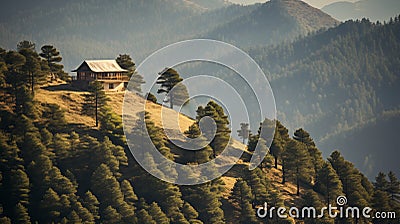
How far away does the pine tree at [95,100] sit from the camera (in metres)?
115

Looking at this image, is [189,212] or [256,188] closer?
[189,212]

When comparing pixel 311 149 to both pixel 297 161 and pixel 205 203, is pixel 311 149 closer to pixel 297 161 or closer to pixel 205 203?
pixel 297 161

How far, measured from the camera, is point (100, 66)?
12675 cm

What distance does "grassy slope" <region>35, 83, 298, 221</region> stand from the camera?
115625mm

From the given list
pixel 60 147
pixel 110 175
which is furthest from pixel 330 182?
pixel 60 147

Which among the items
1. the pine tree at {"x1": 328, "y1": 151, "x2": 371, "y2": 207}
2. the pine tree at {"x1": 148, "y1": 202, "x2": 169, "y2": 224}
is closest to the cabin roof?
the pine tree at {"x1": 148, "y1": 202, "x2": 169, "y2": 224}

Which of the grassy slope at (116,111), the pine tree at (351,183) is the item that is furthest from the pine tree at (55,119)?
the pine tree at (351,183)

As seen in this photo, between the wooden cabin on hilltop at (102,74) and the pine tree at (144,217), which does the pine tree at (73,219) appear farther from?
the wooden cabin on hilltop at (102,74)

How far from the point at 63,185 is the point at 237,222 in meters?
32.9

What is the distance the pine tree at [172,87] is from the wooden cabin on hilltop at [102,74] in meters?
A: 9.28

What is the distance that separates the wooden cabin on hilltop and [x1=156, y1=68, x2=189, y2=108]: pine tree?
928cm

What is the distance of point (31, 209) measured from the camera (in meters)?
96.0

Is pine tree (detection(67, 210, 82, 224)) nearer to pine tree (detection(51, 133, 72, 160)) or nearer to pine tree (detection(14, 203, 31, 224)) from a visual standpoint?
pine tree (detection(14, 203, 31, 224))

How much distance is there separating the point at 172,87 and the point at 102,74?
1632 centimetres
